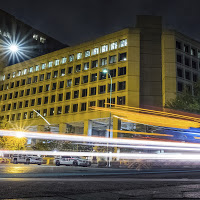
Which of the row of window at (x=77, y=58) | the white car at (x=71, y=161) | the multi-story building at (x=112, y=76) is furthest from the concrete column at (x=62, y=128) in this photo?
the white car at (x=71, y=161)

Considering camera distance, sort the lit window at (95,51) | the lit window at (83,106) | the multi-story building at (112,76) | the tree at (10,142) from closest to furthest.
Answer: the tree at (10,142), the multi-story building at (112,76), the lit window at (83,106), the lit window at (95,51)

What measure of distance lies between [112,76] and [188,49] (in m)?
17.8

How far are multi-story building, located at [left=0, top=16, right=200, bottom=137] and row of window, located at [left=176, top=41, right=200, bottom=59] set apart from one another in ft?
0.68

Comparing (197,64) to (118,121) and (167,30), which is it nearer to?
(167,30)

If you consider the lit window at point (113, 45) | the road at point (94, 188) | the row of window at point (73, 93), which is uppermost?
the lit window at point (113, 45)

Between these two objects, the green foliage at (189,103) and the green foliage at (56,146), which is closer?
the green foliage at (189,103)

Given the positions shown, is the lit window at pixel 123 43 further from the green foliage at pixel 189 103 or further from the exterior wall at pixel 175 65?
the green foliage at pixel 189 103

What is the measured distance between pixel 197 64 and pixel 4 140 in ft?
142

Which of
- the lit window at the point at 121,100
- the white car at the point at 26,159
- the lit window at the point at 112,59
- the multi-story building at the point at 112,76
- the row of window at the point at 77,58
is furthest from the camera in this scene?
the lit window at the point at 112,59

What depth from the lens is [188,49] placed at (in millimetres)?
57125

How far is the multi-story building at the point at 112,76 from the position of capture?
5344 cm

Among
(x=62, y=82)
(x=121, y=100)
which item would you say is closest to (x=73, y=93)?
(x=62, y=82)

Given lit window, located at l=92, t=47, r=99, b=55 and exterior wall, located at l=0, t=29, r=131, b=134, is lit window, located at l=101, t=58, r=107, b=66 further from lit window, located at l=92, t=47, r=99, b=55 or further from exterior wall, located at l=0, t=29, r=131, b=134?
lit window, located at l=92, t=47, r=99, b=55

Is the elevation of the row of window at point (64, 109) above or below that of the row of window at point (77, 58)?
below
